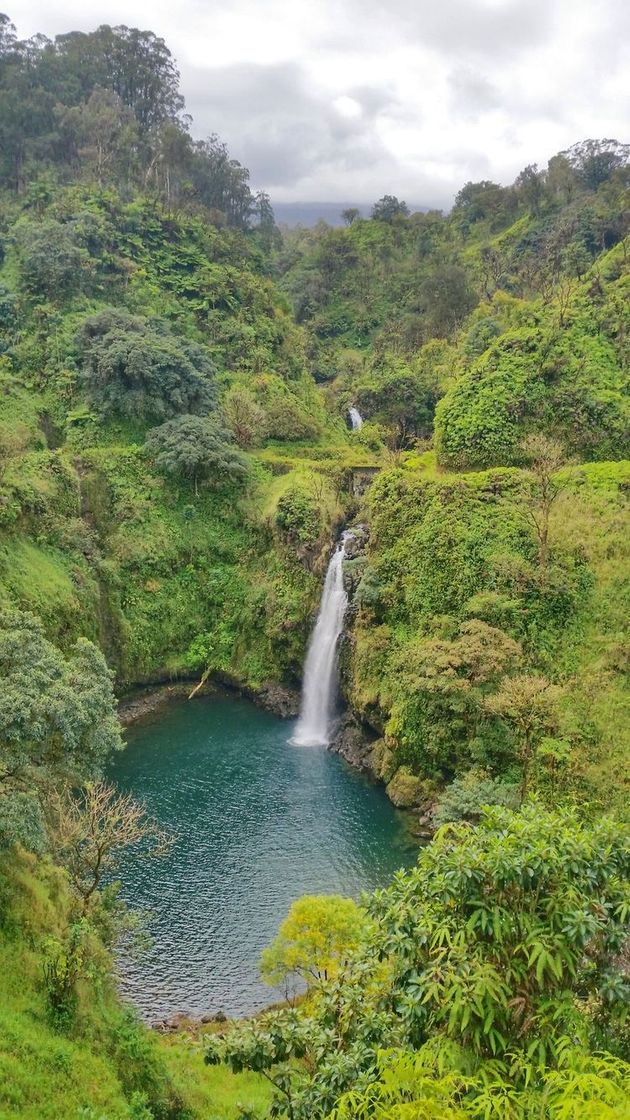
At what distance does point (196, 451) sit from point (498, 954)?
116 feet

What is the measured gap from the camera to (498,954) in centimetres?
696

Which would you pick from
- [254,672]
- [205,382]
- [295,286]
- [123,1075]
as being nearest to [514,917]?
[123,1075]

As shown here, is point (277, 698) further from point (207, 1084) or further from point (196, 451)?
point (207, 1084)

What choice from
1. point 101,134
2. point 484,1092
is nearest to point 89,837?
point 484,1092

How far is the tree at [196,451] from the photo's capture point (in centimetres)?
3997

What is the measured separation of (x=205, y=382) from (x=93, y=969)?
117 ft

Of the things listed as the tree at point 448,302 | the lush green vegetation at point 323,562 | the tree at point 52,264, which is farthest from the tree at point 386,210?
the tree at point 52,264

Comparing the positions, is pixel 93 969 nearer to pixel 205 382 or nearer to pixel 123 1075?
pixel 123 1075

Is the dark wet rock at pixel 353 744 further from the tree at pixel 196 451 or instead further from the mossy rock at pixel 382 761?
the tree at pixel 196 451

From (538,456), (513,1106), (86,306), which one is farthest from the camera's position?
(86,306)

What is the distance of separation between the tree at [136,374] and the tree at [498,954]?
125 ft

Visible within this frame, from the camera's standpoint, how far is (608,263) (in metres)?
46.5

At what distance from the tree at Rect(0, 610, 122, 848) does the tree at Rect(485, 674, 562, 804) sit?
41.4 ft

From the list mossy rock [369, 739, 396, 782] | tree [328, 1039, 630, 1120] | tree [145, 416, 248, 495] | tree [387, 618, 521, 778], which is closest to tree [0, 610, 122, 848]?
tree [328, 1039, 630, 1120]
